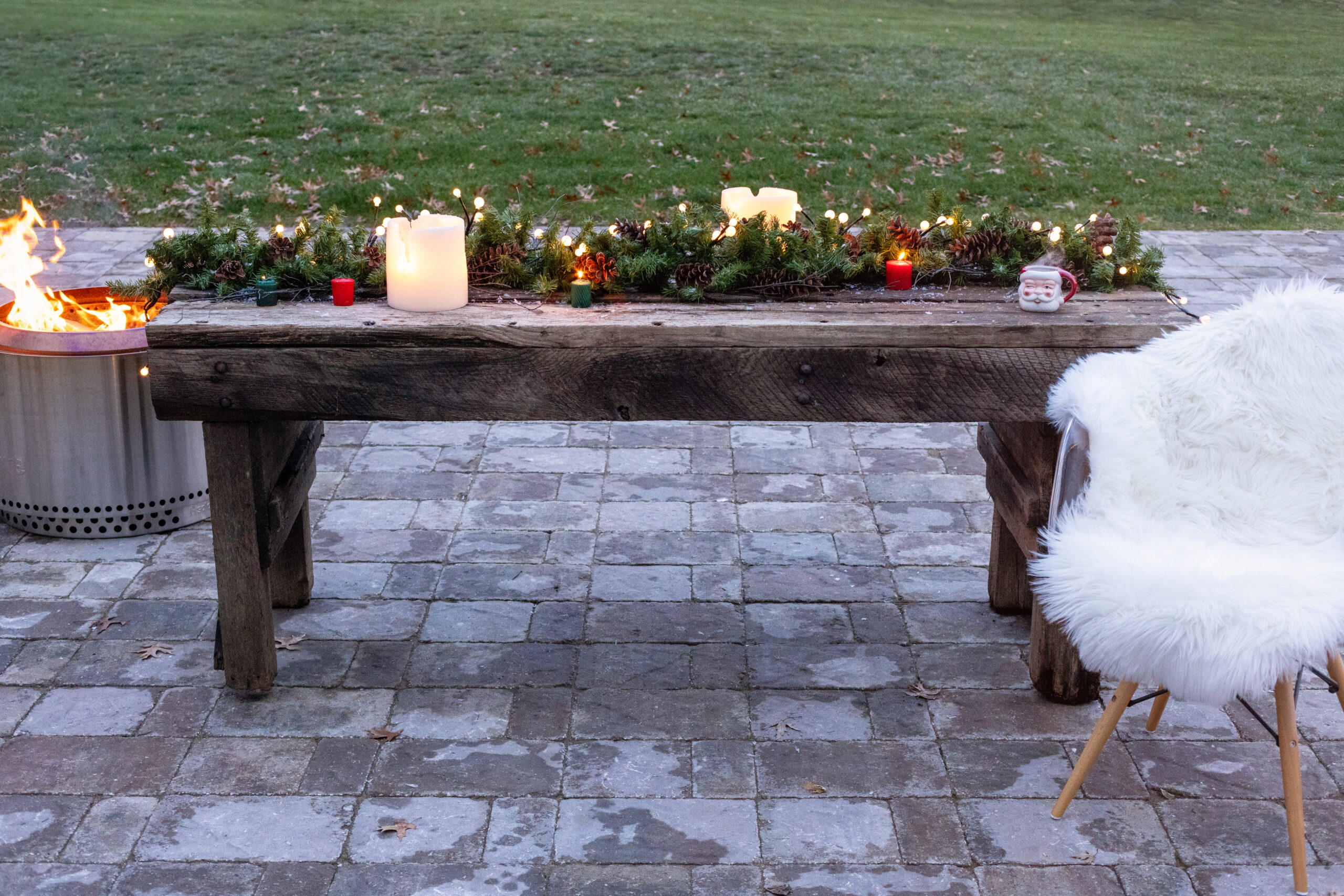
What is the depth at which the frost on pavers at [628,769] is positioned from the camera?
2869 mm

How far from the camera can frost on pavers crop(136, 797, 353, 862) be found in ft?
8.66

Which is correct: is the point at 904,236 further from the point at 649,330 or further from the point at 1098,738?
the point at 1098,738

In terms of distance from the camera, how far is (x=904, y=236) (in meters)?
3.39

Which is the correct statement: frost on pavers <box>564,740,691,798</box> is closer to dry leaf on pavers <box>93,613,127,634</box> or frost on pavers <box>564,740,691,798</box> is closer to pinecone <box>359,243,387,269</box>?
pinecone <box>359,243,387,269</box>

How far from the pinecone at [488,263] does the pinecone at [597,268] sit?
0.20 m

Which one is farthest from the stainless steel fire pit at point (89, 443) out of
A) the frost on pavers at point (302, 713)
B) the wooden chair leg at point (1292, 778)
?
the wooden chair leg at point (1292, 778)

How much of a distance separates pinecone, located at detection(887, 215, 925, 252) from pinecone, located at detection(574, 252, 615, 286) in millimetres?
742

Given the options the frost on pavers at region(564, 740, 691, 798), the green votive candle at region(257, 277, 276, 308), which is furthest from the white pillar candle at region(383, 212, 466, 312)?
the frost on pavers at region(564, 740, 691, 798)

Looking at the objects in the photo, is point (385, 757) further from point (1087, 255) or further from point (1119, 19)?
point (1119, 19)

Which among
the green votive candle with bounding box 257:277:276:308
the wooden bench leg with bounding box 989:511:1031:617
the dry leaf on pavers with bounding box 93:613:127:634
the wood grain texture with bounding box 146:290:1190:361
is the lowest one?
the dry leaf on pavers with bounding box 93:613:127:634

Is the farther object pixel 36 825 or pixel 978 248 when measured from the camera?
pixel 978 248

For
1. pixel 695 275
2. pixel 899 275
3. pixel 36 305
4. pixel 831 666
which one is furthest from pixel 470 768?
pixel 36 305

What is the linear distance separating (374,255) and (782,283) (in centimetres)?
104

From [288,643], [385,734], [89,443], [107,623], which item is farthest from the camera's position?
[89,443]
